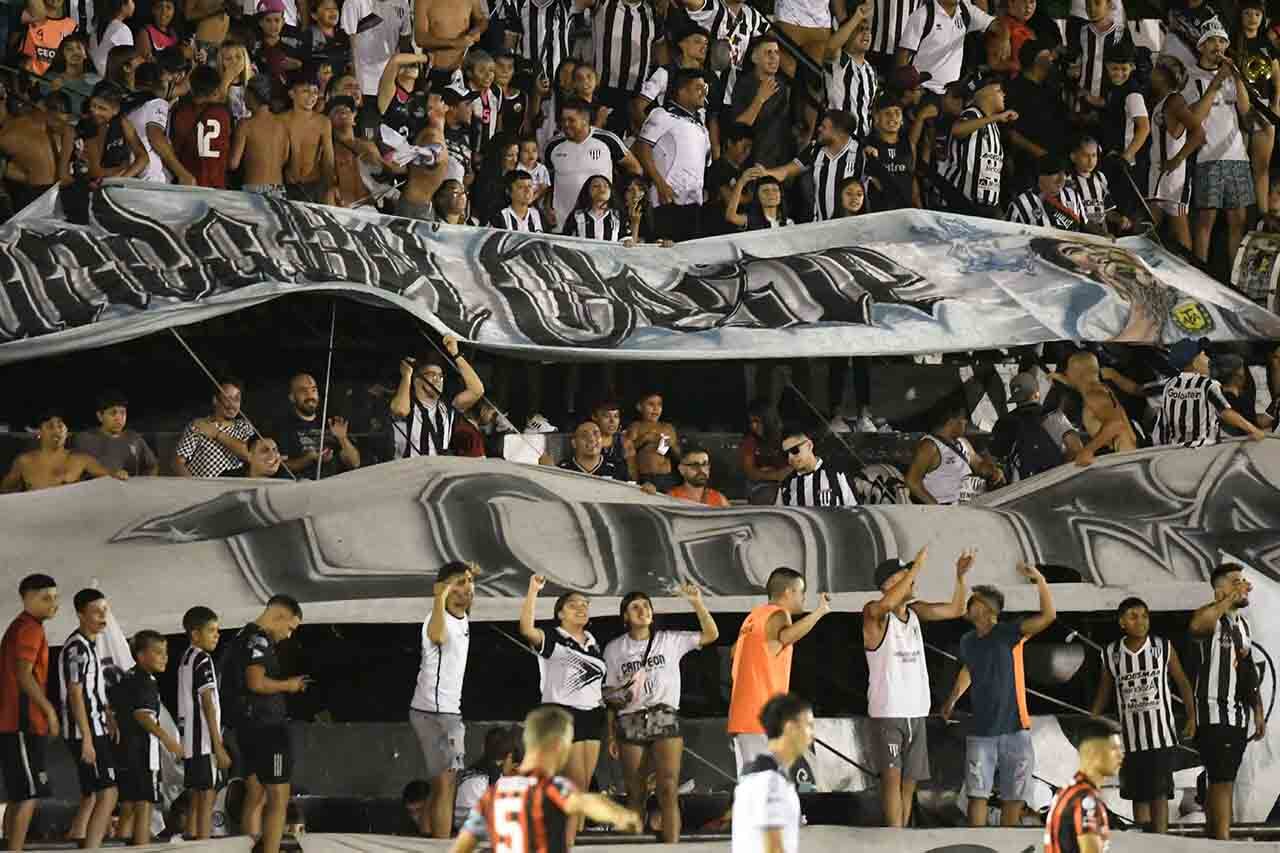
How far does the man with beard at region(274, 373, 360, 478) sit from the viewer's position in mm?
17172

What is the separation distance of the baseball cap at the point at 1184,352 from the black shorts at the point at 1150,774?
337cm

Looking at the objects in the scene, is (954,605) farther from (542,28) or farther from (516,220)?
(542,28)

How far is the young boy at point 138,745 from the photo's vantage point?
571 inches

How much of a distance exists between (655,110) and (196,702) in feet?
22.9

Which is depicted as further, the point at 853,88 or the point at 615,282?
the point at 853,88

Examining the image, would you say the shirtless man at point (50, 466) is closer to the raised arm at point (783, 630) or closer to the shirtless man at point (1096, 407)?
the raised arm at point (783, 630)

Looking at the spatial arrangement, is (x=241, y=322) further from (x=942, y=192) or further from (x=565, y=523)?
(x=942, y=192)

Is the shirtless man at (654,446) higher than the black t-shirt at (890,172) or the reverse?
the reverse

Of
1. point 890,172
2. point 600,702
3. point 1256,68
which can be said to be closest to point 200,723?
point 600,702

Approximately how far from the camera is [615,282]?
1819 cm

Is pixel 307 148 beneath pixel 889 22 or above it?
beneath

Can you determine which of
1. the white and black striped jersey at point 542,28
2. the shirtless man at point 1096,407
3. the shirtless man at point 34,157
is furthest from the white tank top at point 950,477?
the shirtless man at point 34,157

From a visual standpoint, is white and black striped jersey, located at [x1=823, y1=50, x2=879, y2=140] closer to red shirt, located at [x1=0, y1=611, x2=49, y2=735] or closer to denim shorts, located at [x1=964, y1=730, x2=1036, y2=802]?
denim shorts, located at [x1=964, y1=730, x2=1036, y2=802]

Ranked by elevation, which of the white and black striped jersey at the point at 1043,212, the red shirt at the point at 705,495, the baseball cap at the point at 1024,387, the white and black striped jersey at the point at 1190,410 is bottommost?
the red shirt at the point at 705,495
